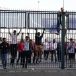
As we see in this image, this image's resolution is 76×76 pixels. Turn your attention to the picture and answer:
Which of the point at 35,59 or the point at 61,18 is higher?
the point at 61,18

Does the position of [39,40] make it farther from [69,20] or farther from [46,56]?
[69,20]

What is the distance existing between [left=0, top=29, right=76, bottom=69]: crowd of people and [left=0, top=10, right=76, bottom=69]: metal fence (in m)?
0.11

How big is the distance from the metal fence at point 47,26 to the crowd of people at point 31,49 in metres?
0.11

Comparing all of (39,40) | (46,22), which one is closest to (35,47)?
(39,40)

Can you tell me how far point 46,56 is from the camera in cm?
1805

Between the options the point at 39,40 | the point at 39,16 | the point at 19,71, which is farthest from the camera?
the point at 39,40

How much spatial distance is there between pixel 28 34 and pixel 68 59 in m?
2.20

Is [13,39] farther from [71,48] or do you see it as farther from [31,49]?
[71,48]

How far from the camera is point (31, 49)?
17828mm

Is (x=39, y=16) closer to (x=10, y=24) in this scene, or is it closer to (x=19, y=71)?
(x=10, y=24)

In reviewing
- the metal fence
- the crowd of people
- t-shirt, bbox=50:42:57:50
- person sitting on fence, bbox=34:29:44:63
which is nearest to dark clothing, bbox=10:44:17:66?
the crowd of people

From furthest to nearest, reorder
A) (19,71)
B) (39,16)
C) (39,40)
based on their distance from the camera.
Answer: (39,40)
(39,16)
(19,71)

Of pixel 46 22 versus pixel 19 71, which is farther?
pixel 46 22

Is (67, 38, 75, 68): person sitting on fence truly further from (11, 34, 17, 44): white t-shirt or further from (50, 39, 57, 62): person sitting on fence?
(11, 34, 17, 44): white t-shirt
